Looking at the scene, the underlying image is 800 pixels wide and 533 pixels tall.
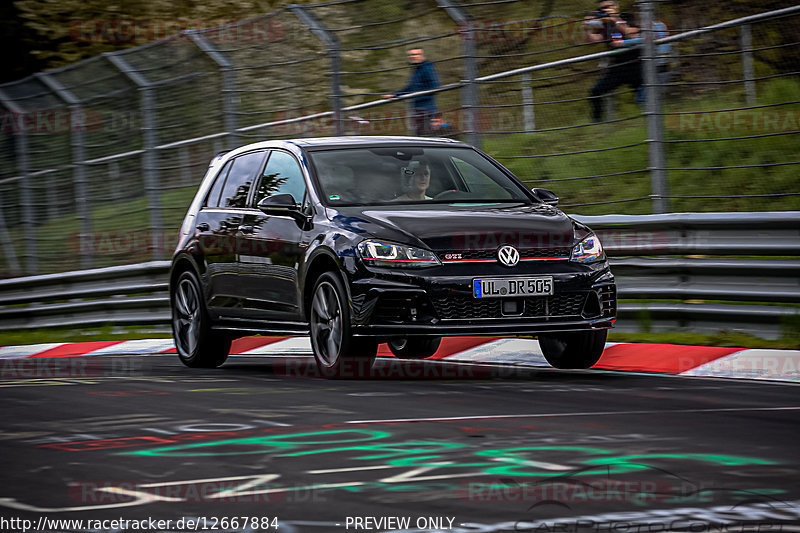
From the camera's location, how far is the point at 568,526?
4633 mm

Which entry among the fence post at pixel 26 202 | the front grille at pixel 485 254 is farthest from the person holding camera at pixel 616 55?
the fence post at pixel 26 202

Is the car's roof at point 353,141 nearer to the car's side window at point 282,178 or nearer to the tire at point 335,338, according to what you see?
the car's side window at point 282,178

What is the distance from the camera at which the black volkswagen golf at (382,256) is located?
914 cm

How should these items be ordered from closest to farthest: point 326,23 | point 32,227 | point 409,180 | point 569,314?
point 569,314 → point 409,180 → point 326,23 → point 32,227

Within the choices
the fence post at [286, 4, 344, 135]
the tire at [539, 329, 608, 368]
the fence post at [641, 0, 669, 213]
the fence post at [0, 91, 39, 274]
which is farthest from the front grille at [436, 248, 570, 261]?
the fence post at [0, 91, 39, 274]

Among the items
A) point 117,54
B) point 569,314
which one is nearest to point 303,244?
point 569,314

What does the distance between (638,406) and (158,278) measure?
9.22 m

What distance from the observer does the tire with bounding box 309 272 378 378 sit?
9.30m

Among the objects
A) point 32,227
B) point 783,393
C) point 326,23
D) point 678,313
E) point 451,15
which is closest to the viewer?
point 783,393

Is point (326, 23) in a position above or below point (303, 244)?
above

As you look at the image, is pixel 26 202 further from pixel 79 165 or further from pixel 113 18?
pixel 113 18

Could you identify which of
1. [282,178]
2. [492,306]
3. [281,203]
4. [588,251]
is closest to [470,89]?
[282,178]

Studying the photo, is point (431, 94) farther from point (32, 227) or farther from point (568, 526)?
point (568, 526)

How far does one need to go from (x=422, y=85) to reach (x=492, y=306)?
5.64 metres
